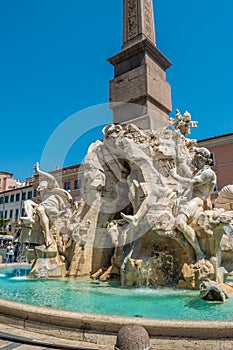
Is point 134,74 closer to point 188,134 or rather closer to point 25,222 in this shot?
point 188,134

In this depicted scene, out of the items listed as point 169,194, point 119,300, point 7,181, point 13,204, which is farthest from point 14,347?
point 7,181

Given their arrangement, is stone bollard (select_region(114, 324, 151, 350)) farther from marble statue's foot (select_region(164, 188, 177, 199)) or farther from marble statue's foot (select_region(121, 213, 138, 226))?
marble statue's foot (select_region(164, 188, 177, 199))

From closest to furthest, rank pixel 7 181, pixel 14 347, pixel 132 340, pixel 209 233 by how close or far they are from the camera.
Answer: pixel 132 340 < pixel 14 347 < pixel 209 233 < pixel 7 181

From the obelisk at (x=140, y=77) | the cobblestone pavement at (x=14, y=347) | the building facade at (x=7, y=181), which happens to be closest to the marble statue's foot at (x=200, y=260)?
the cobblestone pavement at (x=14, y=347)

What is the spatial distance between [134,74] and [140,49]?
2.99 ft

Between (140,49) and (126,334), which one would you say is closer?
(126,334)

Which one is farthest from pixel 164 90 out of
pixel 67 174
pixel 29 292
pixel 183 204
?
pixel 67 174

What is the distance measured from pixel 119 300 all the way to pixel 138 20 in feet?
30.7

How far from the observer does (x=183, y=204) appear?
20.5 feet

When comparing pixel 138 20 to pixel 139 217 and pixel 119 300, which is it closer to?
pixel 139 217

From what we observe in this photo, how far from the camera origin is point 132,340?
76.8 inches

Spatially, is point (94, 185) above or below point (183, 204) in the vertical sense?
above

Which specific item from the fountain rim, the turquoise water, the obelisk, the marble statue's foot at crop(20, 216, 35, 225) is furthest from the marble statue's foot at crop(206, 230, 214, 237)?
the marble statue's foot at crop(20, 216, 35, 225)

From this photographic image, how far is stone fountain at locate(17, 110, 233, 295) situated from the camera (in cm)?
578
